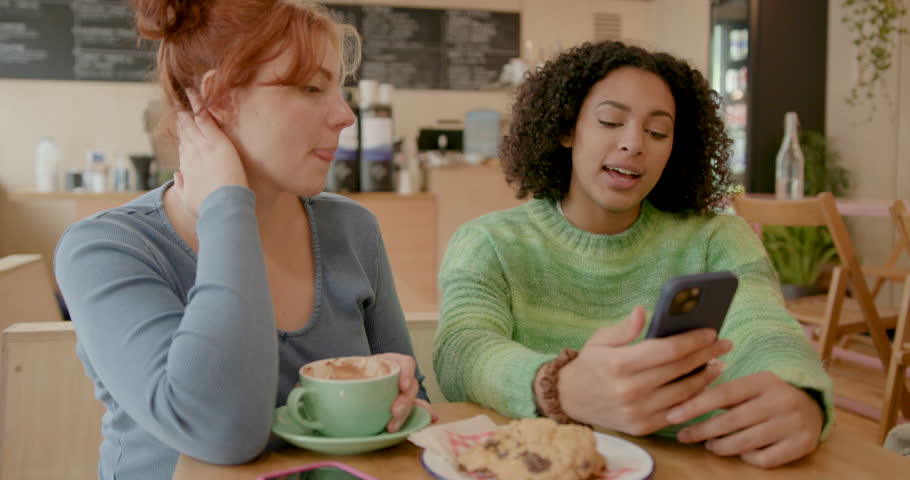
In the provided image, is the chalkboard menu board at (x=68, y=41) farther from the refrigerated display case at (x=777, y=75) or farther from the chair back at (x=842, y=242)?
the chair back at (x=842, y=242)

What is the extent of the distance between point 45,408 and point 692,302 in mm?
1044

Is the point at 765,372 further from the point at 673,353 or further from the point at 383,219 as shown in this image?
the point at 383,219

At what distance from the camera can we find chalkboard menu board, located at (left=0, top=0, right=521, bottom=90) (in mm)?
4910

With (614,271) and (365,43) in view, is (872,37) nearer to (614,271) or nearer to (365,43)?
(365,43)

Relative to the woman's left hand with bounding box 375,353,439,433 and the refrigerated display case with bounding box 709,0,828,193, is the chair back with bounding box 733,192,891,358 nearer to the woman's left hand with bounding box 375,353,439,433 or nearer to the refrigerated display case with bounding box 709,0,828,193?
the refrigerated display case with bounding box 709,0,828,193

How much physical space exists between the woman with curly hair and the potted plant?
10.4ft

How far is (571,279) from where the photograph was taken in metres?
1.16

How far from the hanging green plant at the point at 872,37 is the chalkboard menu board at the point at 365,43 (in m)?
2.19

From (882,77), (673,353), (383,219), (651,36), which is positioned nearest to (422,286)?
(383,219)

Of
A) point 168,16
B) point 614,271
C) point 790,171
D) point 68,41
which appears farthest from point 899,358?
point 68,41

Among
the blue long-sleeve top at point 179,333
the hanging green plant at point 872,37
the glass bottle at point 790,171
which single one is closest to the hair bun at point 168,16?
the blue long-sleeve top at point 179,333

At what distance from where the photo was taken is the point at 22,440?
124cm

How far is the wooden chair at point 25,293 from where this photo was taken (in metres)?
1.38

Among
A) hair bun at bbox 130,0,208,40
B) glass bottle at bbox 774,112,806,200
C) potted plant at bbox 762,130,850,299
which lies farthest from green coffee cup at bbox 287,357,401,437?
potted plant at bbox 762,130,850,299
